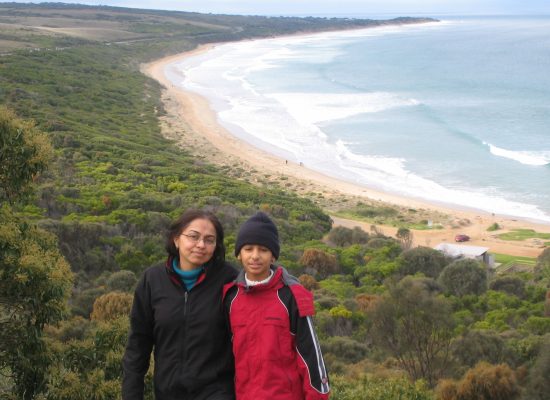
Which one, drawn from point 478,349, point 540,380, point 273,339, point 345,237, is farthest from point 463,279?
point 273,339

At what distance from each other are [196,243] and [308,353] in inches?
30.2

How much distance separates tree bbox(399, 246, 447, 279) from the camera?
17.3 meters

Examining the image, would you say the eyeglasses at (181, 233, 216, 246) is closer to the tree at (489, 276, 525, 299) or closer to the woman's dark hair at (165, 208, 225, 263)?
the woman's dark hair at (165, 208, 225, 263)

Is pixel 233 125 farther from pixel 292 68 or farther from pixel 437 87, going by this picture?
pixel 292 68

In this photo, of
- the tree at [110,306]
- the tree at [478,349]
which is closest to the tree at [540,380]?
the tree at [478,349]

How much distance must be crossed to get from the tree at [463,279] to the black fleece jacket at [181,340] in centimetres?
1284

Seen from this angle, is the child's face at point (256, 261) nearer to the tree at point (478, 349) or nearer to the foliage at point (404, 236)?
the tree at point (478, 349)

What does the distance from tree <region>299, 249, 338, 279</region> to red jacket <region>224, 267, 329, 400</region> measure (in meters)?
13.8

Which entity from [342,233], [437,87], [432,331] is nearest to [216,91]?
[437,87]

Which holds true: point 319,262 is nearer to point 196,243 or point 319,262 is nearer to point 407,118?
point 196,243

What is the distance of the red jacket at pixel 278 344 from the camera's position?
291cm

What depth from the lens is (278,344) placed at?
9.66 feet

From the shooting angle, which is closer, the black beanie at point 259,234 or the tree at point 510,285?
the black beanie at point 259,234

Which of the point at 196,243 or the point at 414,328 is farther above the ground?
the point at 196,243
